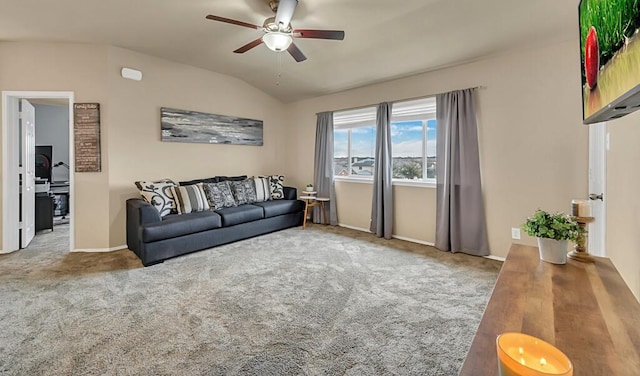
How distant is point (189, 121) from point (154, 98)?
58 cm

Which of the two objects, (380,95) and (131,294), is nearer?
(131,294)

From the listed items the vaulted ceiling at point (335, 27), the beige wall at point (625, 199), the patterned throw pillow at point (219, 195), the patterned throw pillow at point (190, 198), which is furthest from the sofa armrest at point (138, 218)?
the beige wall at point (625, 199)

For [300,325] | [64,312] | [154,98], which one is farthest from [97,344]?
[154,98]

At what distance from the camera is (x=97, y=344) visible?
1.95 metres

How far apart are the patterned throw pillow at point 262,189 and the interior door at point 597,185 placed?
4254 mm

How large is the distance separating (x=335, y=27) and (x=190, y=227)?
2959mm

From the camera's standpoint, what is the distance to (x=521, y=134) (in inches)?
135

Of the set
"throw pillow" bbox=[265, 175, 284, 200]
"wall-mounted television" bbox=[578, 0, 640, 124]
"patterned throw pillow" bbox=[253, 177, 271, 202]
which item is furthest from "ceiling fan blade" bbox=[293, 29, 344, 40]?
"throw pillow" bbox=[265, 175, 284, 200]

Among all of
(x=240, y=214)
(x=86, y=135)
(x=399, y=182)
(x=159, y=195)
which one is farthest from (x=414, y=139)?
(x=86, y=135)

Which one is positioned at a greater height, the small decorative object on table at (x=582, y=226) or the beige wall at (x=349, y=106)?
the beige wall at (x=349, y=106)

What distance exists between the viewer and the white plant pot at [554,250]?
4.56 feet

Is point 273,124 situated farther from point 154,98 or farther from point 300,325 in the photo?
point 300,325

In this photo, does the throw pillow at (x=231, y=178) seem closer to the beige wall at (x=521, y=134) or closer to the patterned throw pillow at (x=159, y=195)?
the patterned throw pillow at (x=159, y=195)

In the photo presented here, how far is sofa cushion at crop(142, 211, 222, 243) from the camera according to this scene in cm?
345
